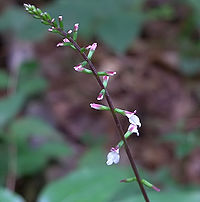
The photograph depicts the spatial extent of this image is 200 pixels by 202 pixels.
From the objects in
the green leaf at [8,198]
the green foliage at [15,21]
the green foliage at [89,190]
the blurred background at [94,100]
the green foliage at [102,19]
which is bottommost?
the blurred background at [94,100]

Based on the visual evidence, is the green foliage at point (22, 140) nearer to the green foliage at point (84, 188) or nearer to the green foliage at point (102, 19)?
the green foliage at point (102, 19)

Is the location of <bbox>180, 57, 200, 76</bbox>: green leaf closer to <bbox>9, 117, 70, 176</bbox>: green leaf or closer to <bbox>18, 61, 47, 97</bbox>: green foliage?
<bbox>18, 61, 47, 97</bbox>: green foliage

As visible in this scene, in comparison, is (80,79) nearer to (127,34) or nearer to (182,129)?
(127,34)

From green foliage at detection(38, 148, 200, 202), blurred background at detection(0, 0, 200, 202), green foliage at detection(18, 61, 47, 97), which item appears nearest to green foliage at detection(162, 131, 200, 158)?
blurred background at detection(0, 0, 200, 202)

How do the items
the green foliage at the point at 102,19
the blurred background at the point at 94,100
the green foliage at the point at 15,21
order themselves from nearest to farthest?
the blurred background at the point at 94,100
the green foliage at the point at 102,19
the green foliage at the point at 15,21

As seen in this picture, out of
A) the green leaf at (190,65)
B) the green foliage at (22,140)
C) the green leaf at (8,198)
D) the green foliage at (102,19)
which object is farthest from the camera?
the green leaf at (190,65)

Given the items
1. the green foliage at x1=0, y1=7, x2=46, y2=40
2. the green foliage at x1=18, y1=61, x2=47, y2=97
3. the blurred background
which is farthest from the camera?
the green foliage at x1=0, y1=7, x2=46, y2=40

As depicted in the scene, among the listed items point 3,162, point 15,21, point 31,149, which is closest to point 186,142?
point 31,149

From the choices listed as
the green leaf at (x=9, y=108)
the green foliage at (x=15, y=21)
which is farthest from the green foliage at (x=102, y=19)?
the green leaf at (x=9, y=108)

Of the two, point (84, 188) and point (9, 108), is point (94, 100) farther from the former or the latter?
point (84, 188)
